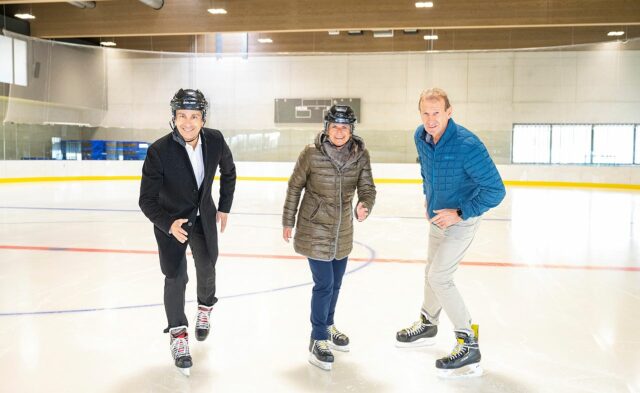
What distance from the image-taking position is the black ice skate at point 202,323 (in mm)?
2830

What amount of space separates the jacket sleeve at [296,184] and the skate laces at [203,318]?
2.06ft

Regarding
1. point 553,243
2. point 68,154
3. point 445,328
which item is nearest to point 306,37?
point 68,154

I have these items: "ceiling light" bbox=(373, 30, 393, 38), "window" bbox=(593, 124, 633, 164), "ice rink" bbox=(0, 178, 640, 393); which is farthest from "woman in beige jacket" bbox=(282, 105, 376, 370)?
"ceiling light" bbox=(373, 30, 393, 38)

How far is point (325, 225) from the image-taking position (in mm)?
2578

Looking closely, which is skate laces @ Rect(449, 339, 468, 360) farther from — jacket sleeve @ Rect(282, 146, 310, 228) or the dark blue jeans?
jacket sleeve @ Rect(282, 146, 310, 228)

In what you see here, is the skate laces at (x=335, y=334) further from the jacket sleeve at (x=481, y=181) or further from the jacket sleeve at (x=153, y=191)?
the jacket sleeve at (x=153, y=191)

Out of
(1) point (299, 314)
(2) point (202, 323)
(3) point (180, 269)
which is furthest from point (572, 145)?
(3) point (180, 269)

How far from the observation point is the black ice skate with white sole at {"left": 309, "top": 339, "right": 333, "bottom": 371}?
2.52m

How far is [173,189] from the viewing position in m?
2.49

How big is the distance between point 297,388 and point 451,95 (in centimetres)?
1584

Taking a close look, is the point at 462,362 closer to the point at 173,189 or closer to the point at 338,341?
the point at 338,341

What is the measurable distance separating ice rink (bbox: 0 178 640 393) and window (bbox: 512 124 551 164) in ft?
32.9

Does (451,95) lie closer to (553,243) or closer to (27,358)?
(553,243)

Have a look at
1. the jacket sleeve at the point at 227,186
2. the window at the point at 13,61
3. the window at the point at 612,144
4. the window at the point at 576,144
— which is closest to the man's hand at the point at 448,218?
the jacket sleeve at the point at 227,186
